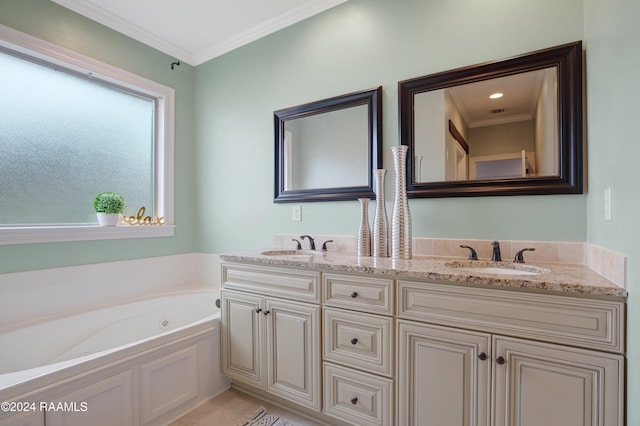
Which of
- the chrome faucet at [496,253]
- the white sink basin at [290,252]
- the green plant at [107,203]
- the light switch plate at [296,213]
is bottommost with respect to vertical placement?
the white sink basin at [290,252]

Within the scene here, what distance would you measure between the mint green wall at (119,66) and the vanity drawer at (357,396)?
1.95 meters

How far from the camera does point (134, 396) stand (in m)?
1.58

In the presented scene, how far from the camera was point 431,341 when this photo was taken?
1.31 m

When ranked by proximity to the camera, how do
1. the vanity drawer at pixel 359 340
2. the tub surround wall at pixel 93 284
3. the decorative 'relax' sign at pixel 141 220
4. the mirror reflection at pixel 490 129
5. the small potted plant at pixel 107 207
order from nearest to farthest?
1. the vanity drawer at pixel 359 340
2. the mirror reflection at pixel 490 129
3. the tub surround wall at pixel 93 284
4. the small potted plant at pixel 107 207
5. the decorative 'relax' sign at pixel 141 220

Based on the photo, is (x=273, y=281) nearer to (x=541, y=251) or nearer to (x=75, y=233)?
(x=541, y=251)

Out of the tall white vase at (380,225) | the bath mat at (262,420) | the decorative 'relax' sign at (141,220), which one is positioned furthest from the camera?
the decorative 'relax' sign at (141,220)

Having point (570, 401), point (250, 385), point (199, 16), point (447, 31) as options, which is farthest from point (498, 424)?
point (199, 16)

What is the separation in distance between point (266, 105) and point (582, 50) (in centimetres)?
201

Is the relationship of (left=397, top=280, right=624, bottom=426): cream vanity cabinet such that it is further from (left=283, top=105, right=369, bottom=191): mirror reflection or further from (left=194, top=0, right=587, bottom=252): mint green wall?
(left=283, top=105, right=369, bottom=191): mirror reflection

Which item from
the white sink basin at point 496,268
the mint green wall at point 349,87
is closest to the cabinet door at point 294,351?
the mint green wall at point 349,87

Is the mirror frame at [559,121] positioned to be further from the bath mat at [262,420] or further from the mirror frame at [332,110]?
the bath mat at [262,420]

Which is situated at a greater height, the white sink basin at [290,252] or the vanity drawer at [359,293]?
the white sink basin at [290,252]

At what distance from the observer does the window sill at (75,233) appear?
193 centimetres

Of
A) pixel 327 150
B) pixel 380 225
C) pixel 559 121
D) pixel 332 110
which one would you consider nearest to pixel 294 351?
pixel 380 225
